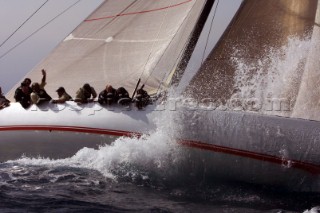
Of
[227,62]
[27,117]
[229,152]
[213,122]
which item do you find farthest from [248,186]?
[27,117]

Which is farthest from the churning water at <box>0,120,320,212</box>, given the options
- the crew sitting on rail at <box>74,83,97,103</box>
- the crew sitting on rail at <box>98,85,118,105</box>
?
the crew sitting on rail at <box>74,83,97,103</box>

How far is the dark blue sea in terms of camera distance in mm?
7516

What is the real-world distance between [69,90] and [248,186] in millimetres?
4483

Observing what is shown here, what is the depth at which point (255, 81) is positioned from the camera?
10.6 m

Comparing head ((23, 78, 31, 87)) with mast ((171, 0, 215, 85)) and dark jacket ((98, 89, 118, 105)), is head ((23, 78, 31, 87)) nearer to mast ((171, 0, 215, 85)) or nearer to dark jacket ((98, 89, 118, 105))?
dark jacket ((98, 89, 118, 105))

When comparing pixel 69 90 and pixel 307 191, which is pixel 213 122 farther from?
pixel 69 90

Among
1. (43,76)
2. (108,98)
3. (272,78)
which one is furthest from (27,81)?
(272,78)

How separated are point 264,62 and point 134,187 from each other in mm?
4027

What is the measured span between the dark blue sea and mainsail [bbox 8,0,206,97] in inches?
86.0

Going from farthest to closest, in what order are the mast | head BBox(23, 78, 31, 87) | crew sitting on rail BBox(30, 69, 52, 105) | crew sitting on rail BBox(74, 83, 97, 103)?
the mast, head BBox(23, 78, 31, 87), crew sitting on rail BBox(30, 69, 52, 105), crew sitting on rail BBox(74, 83, 97, 103)

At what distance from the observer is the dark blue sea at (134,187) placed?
24.7 ft

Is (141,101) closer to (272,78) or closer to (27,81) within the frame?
(272,78)

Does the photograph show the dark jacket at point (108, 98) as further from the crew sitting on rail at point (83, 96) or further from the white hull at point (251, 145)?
the white hull at point (251, 145)

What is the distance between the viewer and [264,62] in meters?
10.9
